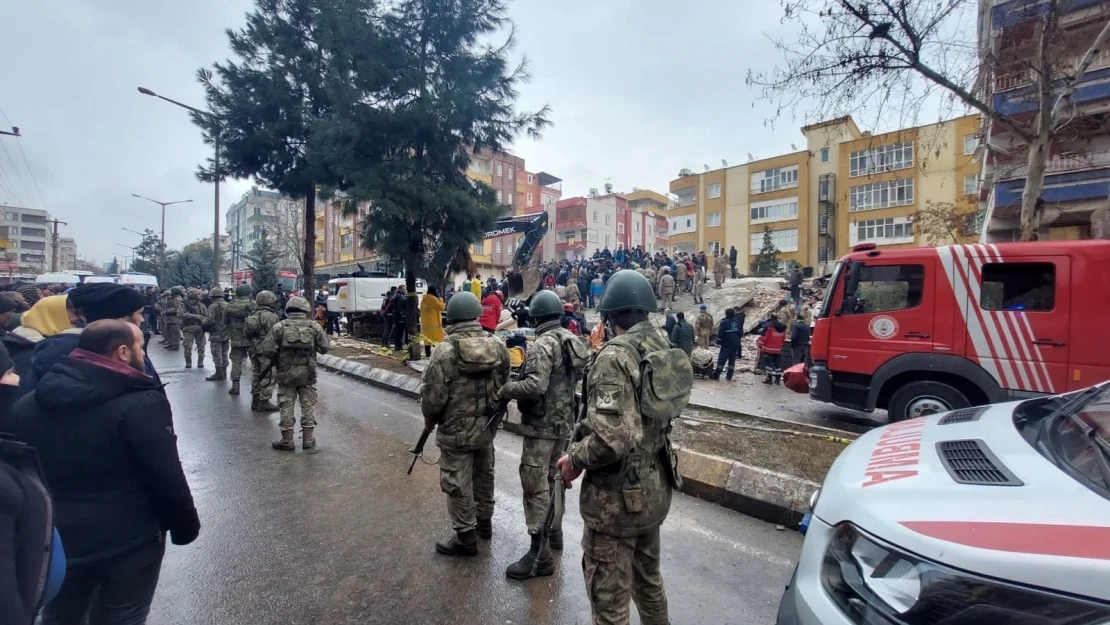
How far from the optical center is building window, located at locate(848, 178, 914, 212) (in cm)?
3661

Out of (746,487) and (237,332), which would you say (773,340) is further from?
(237,332)

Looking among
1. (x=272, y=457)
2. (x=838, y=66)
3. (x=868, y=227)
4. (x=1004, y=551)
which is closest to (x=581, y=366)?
(x=1004, y=551)

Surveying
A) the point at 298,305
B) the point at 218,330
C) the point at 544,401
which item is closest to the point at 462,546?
the point at 544,401

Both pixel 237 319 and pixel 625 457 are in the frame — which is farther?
pixel 237 319

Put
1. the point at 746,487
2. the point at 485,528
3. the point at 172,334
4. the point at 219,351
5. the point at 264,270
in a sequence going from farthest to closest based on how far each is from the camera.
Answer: the point at 264,270 → the point at 172,334 → the point at 219,351 → the point at 746,487 → the point at 485,528

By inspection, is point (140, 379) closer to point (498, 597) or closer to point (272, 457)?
point (498, 597)

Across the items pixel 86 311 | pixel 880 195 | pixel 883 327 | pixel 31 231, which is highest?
pixel 31 231

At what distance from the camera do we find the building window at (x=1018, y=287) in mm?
5863

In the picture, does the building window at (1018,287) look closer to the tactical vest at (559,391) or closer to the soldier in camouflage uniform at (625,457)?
the tactical vest at (559,391)

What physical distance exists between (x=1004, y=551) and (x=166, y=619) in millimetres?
3846

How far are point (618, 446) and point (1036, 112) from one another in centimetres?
1411

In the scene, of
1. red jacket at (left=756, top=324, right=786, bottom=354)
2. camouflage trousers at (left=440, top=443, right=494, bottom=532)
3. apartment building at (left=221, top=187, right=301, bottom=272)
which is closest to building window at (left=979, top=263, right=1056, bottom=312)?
red jacket at (left=756, top=324, right=786, bottom=354)

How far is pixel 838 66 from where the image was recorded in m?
8.87

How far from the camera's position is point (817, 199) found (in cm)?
4116
